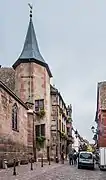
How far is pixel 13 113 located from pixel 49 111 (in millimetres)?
19140

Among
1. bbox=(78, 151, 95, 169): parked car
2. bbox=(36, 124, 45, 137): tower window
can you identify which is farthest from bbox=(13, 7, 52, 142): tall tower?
bbox=(78, 151, 95, 169): parked car

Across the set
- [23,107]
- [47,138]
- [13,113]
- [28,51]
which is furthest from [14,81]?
[13,113]

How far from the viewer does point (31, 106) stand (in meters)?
47.7

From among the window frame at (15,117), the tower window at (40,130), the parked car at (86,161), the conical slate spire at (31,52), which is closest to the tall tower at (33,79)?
the conical slate spire at (31,52)

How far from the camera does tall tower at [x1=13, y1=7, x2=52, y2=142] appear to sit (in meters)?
51.6

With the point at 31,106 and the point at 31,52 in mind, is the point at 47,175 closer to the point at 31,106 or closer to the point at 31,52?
the point at 31,106

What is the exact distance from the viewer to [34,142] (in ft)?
158

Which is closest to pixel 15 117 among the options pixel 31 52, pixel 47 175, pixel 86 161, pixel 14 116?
pixel 14 116

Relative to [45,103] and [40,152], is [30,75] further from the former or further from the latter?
[40,152]

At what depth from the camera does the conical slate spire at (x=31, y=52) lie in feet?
173

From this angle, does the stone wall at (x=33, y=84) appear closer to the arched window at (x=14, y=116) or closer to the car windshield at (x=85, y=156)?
the arched window at (x=14, y=116)

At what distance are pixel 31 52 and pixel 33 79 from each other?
448 centimetres

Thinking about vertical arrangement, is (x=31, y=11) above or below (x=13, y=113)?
above

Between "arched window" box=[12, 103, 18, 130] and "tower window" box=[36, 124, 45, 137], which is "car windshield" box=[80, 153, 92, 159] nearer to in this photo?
"arched window" box=[12, 103, 18, 130]
